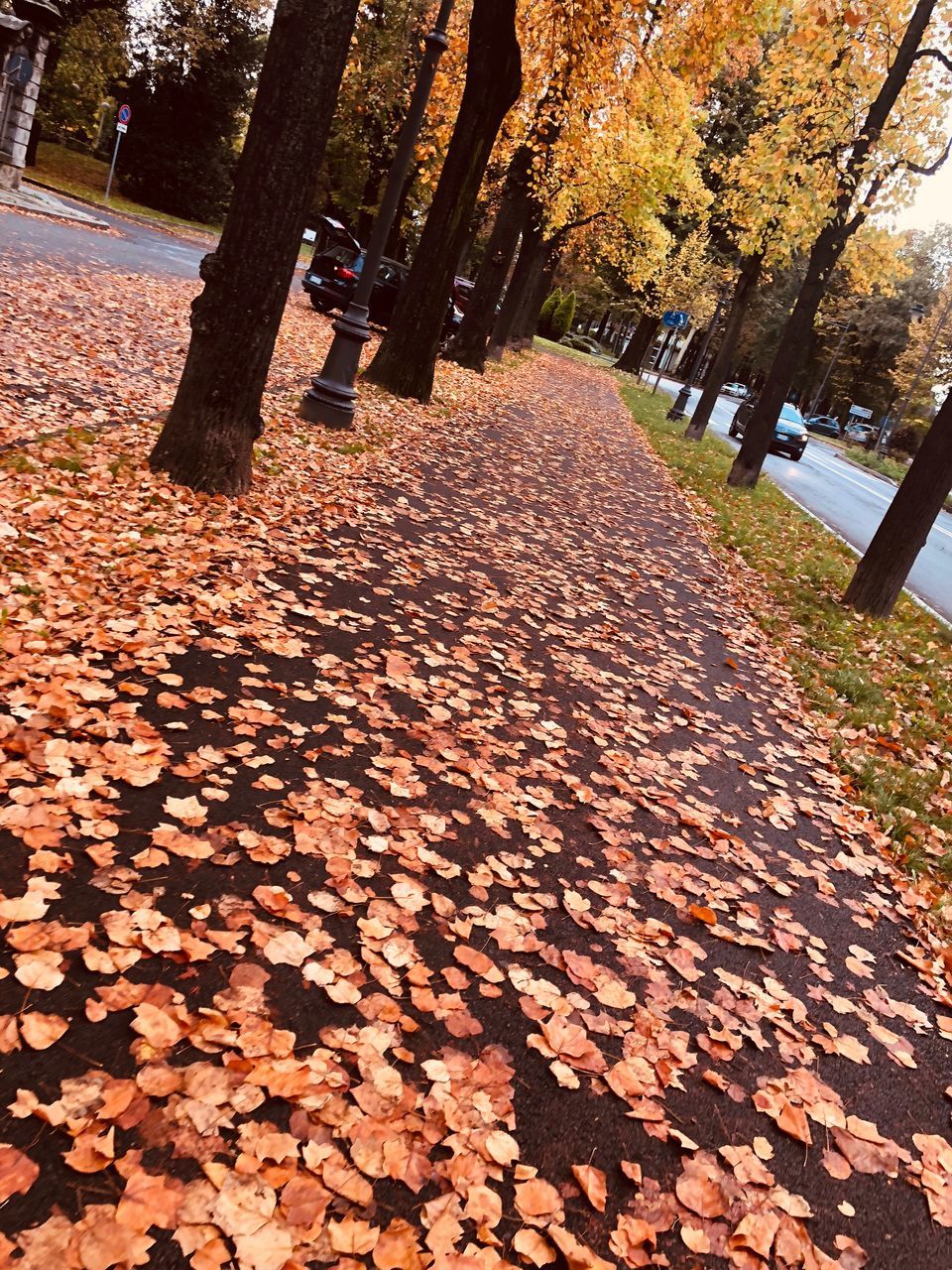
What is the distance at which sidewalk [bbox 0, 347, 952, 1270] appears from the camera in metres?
2.22

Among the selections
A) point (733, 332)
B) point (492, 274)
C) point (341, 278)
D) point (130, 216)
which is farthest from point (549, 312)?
point (492, 274)

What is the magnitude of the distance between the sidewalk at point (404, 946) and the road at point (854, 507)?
9104 millimetres

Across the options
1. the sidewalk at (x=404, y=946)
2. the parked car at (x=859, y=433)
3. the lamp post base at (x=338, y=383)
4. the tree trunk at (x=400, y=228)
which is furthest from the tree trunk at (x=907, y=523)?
the parked car at (x=859, y=433)

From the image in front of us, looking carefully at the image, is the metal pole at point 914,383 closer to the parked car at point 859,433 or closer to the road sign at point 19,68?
the parked car at point 859,433

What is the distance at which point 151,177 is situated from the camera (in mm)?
32406

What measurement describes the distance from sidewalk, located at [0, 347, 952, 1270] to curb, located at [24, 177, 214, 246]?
→ 24.2 m

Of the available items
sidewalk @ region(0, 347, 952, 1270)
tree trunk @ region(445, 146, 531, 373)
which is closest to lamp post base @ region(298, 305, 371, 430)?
sidewalk @ region(0, 347, 952, 1270)

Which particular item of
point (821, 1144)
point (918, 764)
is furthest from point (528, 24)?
point (821, 1144)

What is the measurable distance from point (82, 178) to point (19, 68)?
9705 mm

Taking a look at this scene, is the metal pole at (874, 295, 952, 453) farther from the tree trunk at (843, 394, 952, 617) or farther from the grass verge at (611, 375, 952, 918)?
the tree trunk at (843, 394, 952, 617)

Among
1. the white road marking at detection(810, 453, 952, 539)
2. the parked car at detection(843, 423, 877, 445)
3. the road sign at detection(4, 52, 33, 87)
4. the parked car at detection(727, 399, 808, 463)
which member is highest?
the parked car at detection(843, 423, 877, 445)

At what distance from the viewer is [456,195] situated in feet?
37.2

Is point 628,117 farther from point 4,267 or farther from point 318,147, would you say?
point 318,147

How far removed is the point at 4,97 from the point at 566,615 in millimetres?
22653
